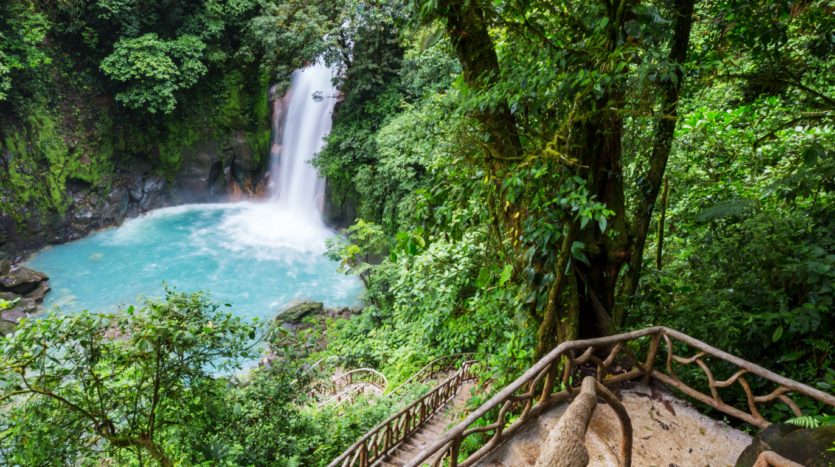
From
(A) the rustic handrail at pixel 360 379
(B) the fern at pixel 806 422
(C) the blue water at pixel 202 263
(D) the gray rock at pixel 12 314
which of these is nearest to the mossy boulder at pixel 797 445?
(B) the fern at pixel 806 422

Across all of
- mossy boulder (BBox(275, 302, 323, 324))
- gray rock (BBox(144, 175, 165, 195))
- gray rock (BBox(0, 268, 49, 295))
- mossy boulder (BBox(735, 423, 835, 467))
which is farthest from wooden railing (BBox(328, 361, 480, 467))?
gray rock (BBox(144, 175, 165, 195))

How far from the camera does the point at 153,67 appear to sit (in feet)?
48.8

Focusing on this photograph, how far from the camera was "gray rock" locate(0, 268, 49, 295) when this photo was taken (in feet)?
38.5

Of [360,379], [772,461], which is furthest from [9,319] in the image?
[772,461]

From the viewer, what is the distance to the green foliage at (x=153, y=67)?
14391 mm

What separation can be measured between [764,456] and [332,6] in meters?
15.9

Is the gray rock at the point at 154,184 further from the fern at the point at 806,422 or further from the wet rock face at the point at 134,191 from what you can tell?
the fern at the point at 806,422

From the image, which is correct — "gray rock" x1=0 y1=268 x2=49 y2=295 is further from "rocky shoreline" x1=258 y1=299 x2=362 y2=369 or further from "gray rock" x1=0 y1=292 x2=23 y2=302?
"rocky shoreline" x1=258 y1=299 x2=362 y2=369

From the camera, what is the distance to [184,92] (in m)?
17.0

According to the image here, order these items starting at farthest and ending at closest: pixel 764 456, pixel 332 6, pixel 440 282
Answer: pixel 332 6 → pixel 440 282 → pixel 764 456

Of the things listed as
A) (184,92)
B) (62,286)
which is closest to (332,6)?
(184,92)

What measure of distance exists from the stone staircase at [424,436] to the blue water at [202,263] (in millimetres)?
7309

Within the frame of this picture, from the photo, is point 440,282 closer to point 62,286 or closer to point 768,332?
point 768,332

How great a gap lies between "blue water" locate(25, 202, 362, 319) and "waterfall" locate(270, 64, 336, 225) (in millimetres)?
1077
